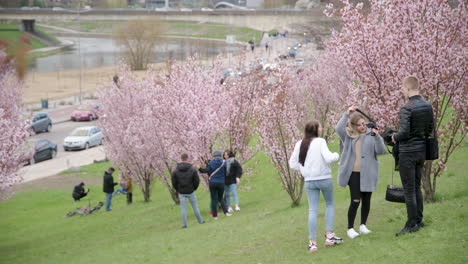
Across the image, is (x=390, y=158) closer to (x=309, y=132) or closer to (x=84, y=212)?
(x=84, y=212)

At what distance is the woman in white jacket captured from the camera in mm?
9359

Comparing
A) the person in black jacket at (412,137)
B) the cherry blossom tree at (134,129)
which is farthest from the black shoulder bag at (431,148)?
the cherry blossom tree at (134,129)

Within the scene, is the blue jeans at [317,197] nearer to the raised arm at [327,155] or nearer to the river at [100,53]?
the raised arm at [327,155]

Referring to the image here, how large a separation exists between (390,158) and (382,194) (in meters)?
6.97

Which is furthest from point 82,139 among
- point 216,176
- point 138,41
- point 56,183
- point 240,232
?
point 138,41

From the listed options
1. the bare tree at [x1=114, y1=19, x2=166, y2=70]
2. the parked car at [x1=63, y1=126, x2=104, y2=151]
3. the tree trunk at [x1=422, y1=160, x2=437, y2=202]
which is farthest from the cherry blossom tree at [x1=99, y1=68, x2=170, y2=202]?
the bare tree at [x1=114, y1=19, x2=166, y2=70]

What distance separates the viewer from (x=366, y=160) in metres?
9.55

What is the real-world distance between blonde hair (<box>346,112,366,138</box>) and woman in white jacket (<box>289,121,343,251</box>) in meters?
0.44

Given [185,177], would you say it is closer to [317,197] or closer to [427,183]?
[427,183]

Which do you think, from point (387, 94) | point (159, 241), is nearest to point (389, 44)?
point (387, 94)

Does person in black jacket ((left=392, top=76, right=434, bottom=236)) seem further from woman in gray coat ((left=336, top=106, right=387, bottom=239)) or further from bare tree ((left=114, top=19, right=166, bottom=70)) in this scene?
bare tree ((left=114, top=19, right=166, bottom=70))

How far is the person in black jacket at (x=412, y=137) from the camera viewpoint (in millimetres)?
9164

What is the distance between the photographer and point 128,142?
74.5 ft

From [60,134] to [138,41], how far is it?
54.4 meters
